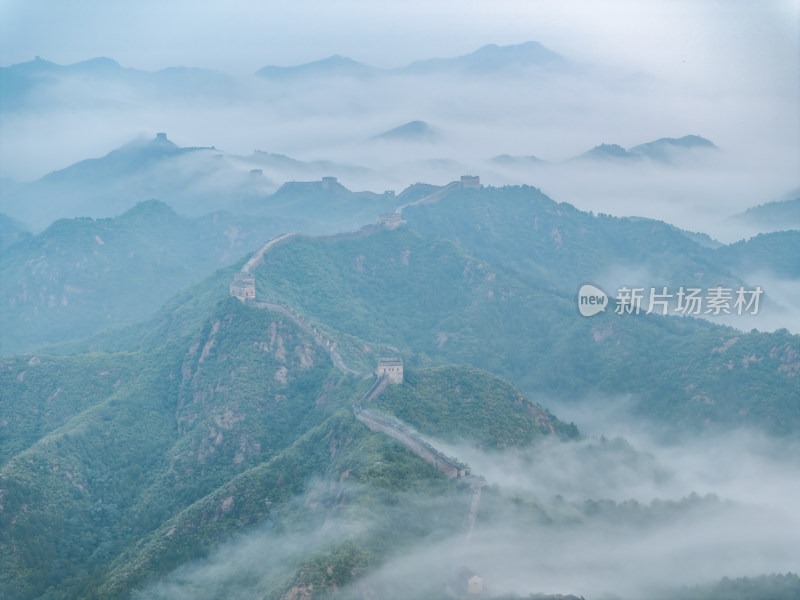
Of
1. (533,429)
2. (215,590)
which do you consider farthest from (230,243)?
(215,590)

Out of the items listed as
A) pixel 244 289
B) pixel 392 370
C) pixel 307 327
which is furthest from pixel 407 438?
pixel 244 289

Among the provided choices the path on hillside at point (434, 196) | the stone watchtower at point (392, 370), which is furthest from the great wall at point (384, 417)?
the path on hillside at point (434, 196)

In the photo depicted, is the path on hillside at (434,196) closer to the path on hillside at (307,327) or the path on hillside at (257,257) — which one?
the path on hillside at (257,257)

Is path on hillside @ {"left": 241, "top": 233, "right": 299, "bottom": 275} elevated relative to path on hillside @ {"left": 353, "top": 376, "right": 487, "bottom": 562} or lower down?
elevated

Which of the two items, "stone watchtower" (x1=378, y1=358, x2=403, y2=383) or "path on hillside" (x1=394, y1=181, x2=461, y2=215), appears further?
"path on hillside" (x1=394, y1=181, x2=461, y2=215)

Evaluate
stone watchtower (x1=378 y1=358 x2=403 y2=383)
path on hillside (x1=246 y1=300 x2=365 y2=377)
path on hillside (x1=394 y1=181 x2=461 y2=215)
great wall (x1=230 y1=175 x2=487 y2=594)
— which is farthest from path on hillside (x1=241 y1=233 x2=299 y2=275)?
path on hillside (x1=394 y1=181 x2=461 y2=215)

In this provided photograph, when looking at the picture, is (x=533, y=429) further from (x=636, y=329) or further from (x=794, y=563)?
(x=636, y=329)

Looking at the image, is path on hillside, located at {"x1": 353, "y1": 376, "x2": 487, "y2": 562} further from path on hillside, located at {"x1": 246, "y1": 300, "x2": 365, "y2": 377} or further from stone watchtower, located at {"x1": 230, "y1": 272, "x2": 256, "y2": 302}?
stone watchtower, located at {"x1": 230, "y1": 272, "x2": 256, "y2": 302}

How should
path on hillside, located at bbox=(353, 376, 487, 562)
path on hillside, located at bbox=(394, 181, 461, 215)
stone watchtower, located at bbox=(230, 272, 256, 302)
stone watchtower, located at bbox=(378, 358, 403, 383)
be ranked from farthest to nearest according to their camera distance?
path on hillside, located at bbox=(394, 181, 461, 215) → stone watchtower, located at bbox=(230, 272, 256, 302) → stone watchtower, located at bbox=(378, 358, 403, 383) → path on hillside, located at bbox=(353, 376, 487, 562)

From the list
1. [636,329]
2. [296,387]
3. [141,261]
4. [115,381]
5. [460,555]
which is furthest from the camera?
[141,261]
